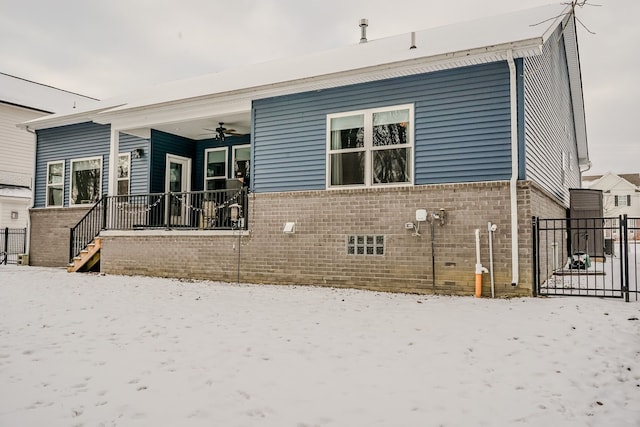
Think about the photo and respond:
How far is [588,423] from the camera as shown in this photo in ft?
10.2

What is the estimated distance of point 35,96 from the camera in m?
24.4

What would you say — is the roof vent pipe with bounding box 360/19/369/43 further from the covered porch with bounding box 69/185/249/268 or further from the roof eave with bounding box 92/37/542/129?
the covered porch with bounding box 69/185/249/268

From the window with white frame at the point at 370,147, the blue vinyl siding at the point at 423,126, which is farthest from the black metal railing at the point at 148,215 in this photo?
the window with white frame at the point at 370,147

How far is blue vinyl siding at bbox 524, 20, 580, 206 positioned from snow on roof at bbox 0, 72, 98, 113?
1904 cm

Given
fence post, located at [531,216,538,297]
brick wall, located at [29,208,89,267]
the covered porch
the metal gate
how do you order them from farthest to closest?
brick wall, located at [29,208,89,267], the covered porch, fence post, located at [531,216,538,297], the metal gate

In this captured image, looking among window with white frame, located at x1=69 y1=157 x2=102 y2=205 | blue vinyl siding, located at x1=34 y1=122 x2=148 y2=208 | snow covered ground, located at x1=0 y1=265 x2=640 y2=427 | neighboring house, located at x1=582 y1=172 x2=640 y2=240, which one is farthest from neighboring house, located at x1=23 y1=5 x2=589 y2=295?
neighboring house, located at x1=582 y1=172 x2=640 y2=240

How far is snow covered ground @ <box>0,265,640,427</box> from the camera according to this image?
3.24m

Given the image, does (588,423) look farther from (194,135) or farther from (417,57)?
(194,135)

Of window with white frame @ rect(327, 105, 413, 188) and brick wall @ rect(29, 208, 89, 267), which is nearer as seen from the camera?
window with white frame @ rect(327, 105, 413, 188)

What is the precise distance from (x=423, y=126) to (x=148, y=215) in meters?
8.03

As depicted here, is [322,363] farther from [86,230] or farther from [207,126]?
[86,230]

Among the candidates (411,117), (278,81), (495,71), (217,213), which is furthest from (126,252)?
(495,71)

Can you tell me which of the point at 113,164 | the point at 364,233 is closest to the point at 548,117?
the point at 364,233

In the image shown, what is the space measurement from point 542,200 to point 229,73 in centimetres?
1032
